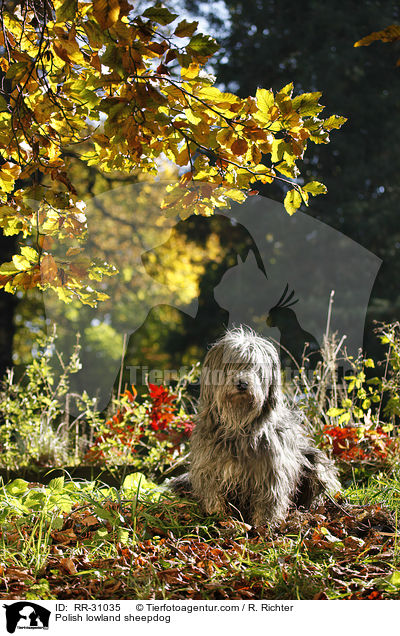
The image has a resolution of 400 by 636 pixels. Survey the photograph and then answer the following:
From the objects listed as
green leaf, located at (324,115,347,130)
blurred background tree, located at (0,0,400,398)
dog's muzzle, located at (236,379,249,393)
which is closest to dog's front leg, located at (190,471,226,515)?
dog's muzzle, located at (236,379,249,393)

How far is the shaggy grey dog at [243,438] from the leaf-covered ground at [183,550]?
145 mm

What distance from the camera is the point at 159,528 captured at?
122 inches

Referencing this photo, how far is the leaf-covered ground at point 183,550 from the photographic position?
2395 mm

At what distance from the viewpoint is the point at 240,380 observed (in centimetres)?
287

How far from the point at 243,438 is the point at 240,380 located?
1.29 feet

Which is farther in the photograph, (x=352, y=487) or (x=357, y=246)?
(x=357, y=246)

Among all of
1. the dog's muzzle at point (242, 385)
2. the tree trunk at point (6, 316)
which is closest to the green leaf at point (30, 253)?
the dog's muzzle at point (242, 385)

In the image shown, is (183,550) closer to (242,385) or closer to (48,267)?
(242,385)

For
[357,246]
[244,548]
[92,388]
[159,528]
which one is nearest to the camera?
[244,548]

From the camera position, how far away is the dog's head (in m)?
2.90

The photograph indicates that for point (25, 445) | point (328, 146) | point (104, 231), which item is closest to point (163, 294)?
point (104, 231)

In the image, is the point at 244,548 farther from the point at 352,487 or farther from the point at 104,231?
the point at 104,231
